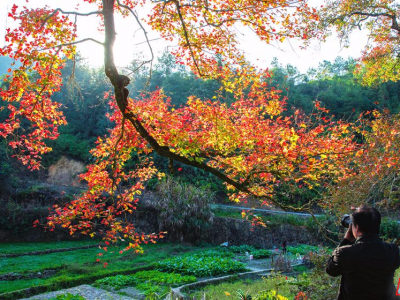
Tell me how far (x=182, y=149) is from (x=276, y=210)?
1702 centimetres

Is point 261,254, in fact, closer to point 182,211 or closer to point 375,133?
point 182,211

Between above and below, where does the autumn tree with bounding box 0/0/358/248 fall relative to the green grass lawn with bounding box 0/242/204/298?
above

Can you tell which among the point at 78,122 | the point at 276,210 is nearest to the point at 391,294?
the point at 276,210

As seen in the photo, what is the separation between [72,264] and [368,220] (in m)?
11.9

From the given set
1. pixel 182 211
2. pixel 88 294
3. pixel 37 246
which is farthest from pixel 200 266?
pixel 37 246

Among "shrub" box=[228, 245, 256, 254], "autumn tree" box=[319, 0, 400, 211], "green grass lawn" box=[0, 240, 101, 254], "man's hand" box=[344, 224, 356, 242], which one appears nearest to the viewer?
"man's hand" box=[344, 224, 356, 242]

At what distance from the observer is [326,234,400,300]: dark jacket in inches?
76.4

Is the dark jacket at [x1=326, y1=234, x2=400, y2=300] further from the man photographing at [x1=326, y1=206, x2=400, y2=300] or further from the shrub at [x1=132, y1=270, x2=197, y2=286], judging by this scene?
the shrub at [x1=132, y1=270, x2=197, y2=286]

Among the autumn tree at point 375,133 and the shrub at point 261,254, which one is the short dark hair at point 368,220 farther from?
the shrub at point 261,254

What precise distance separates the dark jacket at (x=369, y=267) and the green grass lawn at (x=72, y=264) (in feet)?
25.7

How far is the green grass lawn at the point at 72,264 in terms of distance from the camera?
32.6 feet

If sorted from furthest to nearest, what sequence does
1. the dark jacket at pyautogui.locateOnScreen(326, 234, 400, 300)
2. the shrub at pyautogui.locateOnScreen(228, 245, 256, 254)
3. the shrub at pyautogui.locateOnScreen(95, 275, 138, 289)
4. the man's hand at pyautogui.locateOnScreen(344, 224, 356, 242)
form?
the shrub at pyautogui.locateOnScreen(228, 245, 256, 254), the shrub at pyautogui.locateOnScreen(95, 275, 138, 289), the man's hand at pyautogui.locateOnScreen(344, 224, 356, 242), the dark jacket at pyautogui.locateOnScreen(326, 234, 400, 300)

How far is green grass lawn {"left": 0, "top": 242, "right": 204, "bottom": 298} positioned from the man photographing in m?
7.83

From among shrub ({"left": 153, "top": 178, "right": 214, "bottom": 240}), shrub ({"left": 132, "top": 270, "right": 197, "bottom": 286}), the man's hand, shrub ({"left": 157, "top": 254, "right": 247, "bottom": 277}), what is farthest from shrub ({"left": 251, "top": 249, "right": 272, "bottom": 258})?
the man's hand
